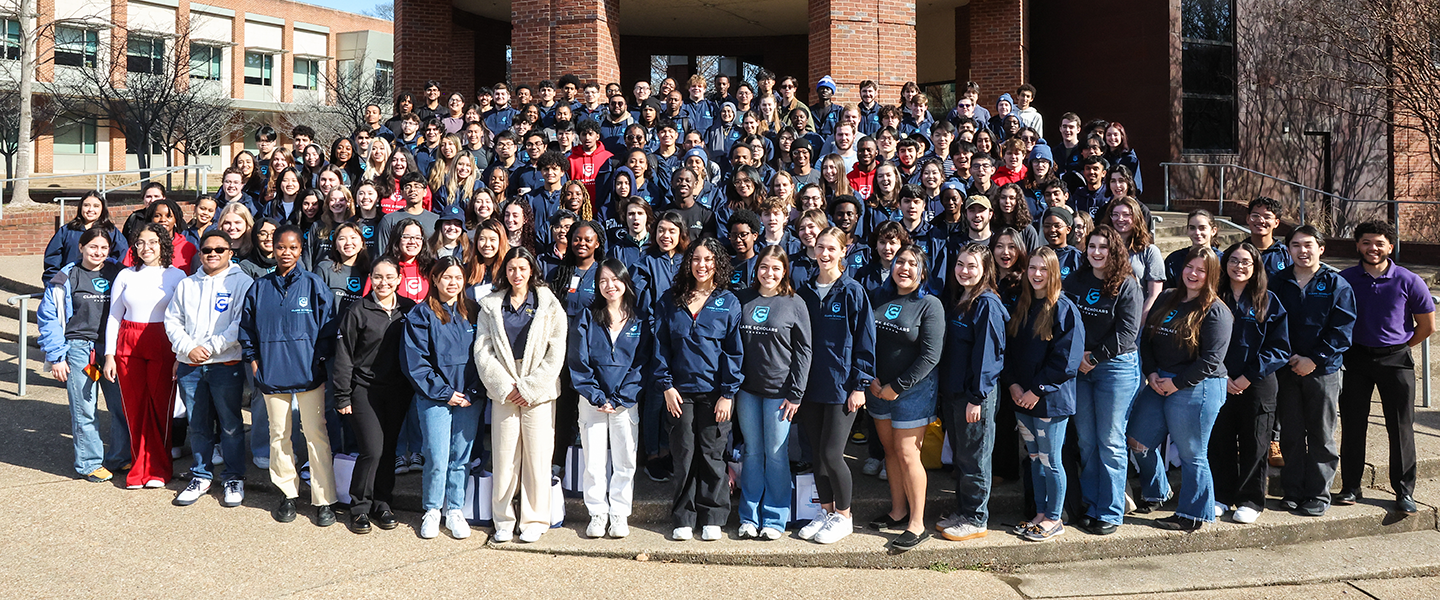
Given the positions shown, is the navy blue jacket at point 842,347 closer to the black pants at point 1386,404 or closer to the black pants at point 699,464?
the black pants at point 699,464

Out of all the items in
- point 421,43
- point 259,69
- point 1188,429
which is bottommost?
point 1188,429

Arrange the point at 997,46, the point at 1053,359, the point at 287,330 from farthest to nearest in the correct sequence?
the point at 997,46 < the point at 287,330 < the point at 1053,359

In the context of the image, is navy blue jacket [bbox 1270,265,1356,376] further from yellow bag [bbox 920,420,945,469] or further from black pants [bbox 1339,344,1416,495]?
yellow bag [bbox 920,420,945,469]

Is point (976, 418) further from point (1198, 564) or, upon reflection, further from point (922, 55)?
point (922, 55)

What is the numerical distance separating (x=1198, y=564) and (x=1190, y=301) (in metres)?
1.42

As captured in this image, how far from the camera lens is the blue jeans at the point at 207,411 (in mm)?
6117

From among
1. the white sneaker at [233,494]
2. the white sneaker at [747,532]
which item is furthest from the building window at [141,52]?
the white sneaker at [747,532]

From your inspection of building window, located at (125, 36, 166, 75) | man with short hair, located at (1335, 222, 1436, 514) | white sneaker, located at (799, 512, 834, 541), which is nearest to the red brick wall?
man with short hair, located at (1335, 222, 1436, 514)

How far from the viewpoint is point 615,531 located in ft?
18.1

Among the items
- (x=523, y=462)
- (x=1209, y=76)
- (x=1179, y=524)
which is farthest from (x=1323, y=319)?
(x=1209, y=76)

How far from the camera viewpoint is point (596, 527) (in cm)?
552

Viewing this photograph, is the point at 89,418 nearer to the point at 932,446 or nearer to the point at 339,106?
the point at 932,446

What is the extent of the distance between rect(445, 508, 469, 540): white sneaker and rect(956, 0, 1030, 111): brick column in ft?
46.6

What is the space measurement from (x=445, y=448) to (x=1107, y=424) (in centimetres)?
366
